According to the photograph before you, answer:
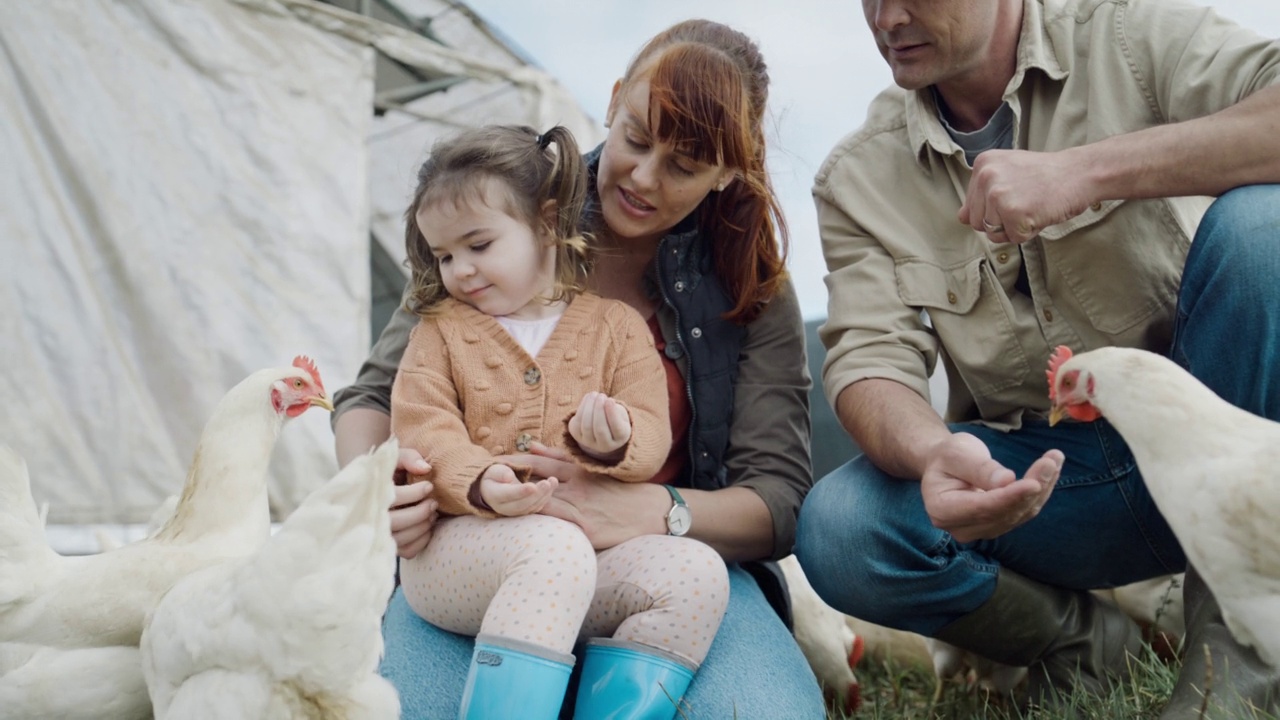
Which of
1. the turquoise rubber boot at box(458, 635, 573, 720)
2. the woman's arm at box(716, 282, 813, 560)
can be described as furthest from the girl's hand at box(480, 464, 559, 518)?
the woman's arm at box(716, 282, 813, 560)

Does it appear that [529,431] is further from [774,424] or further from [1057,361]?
[1057,361]

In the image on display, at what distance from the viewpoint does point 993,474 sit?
1526 mm

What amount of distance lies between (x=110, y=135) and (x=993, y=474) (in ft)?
12.1

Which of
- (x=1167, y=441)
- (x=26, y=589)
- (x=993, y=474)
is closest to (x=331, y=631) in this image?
(x=26, y=589)

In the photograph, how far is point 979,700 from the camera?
2217mm

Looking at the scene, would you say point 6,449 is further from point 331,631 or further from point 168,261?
point 168,261

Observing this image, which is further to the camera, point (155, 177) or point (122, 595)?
point (155, 177)

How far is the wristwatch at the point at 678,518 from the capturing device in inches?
72.7

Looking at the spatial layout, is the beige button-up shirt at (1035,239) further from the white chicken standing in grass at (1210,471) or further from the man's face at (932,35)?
the white chicken standing in grass at (1210,471)

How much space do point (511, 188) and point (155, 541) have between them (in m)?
0.78

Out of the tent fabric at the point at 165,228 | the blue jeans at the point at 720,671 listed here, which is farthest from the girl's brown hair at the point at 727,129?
the tent fabric at the point at 165,228

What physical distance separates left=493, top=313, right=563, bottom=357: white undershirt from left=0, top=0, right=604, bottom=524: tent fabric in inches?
105

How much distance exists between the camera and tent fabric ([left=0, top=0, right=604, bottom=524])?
158 inches

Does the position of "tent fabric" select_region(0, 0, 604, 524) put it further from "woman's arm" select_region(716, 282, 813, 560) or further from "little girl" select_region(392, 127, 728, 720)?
"woman's arm" select_region(716, 282, 813, 560)
